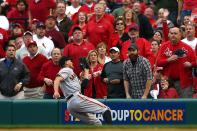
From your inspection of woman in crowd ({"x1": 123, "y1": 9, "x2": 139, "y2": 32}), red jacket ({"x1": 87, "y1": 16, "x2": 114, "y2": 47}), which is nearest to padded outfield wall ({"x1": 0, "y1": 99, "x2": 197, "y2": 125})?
red jacket ({"x1": 87, "y1": 16, "x2": 114, "y2": 47})

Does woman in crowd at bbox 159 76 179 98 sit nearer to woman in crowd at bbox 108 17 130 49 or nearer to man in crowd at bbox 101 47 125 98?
man in crowd at bbox 101 47 125 98

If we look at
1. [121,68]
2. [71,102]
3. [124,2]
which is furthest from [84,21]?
[71,102]

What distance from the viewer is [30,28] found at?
2177 cm

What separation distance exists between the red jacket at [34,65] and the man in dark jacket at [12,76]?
1.78 feet

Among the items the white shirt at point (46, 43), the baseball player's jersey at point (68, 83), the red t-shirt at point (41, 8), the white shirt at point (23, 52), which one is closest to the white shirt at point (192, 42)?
the white shirt at point (46, 43)

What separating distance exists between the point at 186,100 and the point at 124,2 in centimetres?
472

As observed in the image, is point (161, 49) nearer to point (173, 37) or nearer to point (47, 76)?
point (173, 37)

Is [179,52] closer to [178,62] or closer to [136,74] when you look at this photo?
[178,62]

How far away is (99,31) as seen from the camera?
65.7 feet

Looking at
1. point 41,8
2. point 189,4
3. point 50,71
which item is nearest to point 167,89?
point 50,71

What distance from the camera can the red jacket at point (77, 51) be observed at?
62.5ft

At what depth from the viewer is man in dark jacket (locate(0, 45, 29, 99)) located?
18.4 metres

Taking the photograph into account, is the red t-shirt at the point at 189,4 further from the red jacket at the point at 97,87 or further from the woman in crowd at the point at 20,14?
the woman in crowd at the point at 20,14

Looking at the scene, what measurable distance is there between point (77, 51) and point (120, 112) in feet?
6.56
